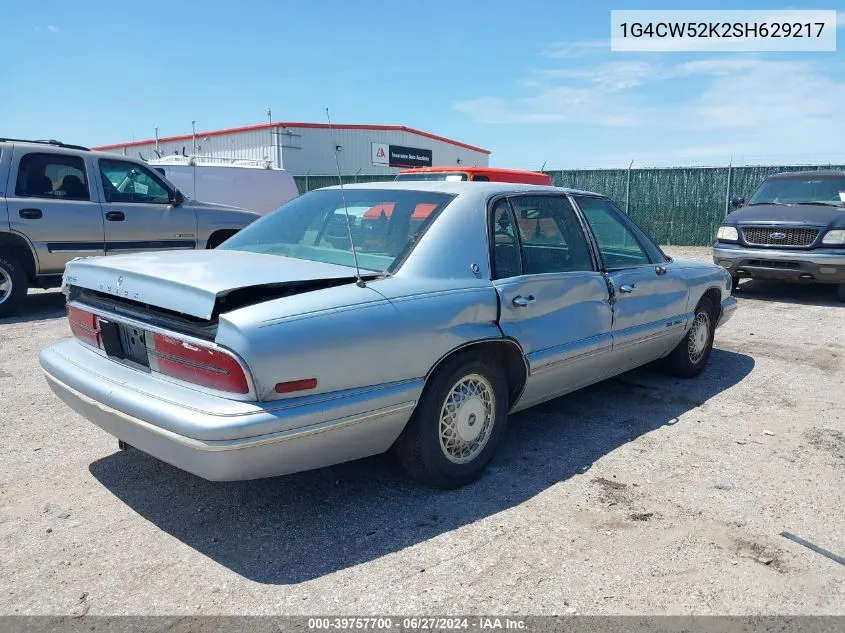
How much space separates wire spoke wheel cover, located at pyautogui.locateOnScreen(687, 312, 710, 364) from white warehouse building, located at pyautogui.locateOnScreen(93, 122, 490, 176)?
21166 millimetres

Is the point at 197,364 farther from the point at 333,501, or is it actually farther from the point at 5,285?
the point at 5,285

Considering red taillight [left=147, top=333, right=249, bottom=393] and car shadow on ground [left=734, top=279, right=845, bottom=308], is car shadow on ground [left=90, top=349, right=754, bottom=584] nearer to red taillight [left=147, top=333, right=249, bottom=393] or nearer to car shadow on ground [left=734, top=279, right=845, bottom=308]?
red taillight [left=147, top=333, right=249, bottom=393]

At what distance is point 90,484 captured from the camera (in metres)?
3.60

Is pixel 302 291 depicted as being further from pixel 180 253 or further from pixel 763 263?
pixel 763 263

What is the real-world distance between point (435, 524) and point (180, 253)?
1906mm

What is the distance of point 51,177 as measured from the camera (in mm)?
7949

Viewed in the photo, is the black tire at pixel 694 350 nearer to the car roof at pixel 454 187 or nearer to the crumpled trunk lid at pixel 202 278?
the car roof at pixel 454 187

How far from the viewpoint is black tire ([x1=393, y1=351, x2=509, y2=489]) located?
330 centimetres

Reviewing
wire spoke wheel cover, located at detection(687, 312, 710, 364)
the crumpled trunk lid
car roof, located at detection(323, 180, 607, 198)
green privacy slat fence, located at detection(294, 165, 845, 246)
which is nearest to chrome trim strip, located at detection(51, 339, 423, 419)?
the crumpled trunk lid

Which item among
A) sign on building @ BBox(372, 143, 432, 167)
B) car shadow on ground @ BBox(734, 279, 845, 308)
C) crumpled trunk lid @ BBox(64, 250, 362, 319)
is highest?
sign on building @ BBox(372, 143, 432, 167)

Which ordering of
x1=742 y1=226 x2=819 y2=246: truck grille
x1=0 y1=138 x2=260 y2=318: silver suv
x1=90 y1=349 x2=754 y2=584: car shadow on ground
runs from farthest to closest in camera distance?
x1=742 y1=226 x2=819 y2=246: truck grille < x1=0 y1=138 x2=260 y2=318: silver suv < x1=90 y1=349 x2=754 y2=584: car shadow on ground

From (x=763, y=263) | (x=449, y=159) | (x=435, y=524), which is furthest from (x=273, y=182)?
(x=449, y=159)

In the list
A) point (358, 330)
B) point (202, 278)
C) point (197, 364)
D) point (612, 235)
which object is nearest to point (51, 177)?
point (202, 278)

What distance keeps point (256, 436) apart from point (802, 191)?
1036cm
